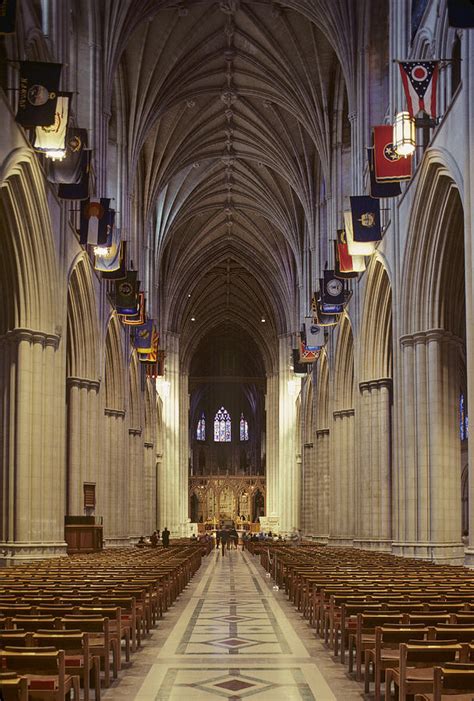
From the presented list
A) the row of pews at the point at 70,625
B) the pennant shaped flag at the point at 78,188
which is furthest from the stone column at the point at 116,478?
the row of pews at the point at 70,625

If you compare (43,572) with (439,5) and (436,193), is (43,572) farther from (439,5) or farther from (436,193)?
(439,5)

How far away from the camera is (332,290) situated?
37688 millimetres

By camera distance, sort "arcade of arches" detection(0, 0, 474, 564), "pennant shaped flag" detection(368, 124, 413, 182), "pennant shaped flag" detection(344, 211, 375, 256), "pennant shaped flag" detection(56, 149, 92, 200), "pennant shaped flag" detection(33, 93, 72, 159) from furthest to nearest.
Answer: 1. "pennant shaped flag" detection(344, 211, 375, 256)
2. "pennant shaped flag" detection(56, 149, 92, 200)
3. "pennant shaped flag" detection(368, 124, 413, 182)
4. "arcade of arches" detection(0, 0, 474, 564)
5. "pennant shaped flag" detection(33, 93, 72, 159)

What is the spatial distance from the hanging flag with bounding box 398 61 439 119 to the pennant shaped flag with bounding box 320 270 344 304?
16.9 m

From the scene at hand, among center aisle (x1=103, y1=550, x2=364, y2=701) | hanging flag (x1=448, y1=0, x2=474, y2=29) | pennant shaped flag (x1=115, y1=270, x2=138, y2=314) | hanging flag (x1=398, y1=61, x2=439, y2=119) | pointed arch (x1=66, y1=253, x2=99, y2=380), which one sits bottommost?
center aisle (x1=103, y1=550, x2=364, y2=701)

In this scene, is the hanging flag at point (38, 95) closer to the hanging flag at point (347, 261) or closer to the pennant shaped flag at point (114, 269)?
the pennant shaped flag at point (114, 269)

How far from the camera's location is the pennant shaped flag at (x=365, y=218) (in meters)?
28.5

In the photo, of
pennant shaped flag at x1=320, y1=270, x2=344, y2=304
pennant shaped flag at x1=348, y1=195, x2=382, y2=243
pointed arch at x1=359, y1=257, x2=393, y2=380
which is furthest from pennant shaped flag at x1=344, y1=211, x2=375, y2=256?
pennant shaped flag at x1=320, y1=270, x2=344, y2=304

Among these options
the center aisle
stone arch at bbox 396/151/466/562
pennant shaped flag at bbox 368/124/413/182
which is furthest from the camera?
stone arch at bbox 396/151/466/562

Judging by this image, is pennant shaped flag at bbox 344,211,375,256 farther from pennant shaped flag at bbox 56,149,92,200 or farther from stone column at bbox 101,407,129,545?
stone column at bbox 101,407,129,545

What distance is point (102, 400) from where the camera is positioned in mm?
35594

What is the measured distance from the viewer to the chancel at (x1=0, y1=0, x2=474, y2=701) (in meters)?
10.8

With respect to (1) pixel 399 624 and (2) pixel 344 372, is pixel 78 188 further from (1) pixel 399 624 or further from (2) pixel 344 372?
(2) pixel 344 372

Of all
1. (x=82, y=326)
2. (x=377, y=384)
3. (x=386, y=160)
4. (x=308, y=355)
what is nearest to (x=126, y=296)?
(x=82, y=326)
